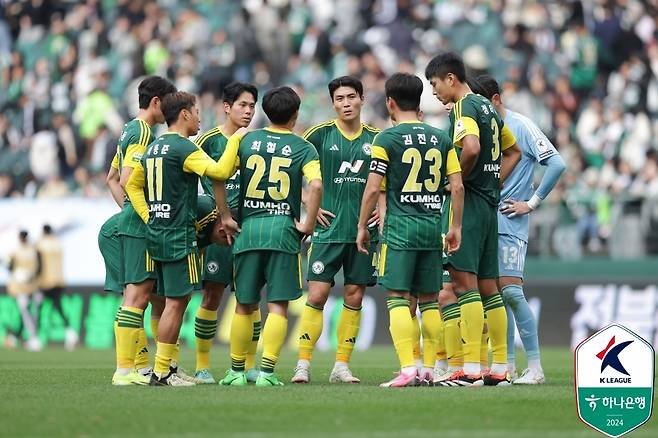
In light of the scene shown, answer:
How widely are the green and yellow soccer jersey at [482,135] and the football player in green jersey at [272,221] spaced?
1.23m

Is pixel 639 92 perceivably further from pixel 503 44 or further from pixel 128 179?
pixel 128 179

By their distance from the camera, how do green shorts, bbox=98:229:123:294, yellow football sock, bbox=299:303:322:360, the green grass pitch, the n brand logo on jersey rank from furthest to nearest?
green shorts, bbox=98:229:123:294 < the n brand logo on jersey < yellow football sock, bbox=299:303:322:360 < the green grass pitch

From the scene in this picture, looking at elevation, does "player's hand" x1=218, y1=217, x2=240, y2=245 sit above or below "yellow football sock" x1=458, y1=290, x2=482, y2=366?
above

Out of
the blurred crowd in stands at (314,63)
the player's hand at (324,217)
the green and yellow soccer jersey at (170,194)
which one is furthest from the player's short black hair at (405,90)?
the blurred crowd in stands at (314,63)

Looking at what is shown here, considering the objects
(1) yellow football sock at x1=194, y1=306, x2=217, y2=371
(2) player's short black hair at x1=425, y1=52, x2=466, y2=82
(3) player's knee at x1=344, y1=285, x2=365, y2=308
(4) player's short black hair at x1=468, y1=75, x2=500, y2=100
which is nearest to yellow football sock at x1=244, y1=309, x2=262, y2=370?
(1) yellow football sock at x1=194, y1=306, x2=217, y2=371

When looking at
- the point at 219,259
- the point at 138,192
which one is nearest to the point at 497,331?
the point at 219,259

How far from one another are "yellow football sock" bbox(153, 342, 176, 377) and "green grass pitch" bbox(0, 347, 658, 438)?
1.13ft

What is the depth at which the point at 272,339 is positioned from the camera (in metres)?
11.4

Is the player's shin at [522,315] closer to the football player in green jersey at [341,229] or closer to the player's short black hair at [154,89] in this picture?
the football player in green jersey at [341,229]

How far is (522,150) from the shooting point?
1277cm

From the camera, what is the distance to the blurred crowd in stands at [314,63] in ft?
80.5

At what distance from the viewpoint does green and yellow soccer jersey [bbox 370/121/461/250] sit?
1111 centimetres

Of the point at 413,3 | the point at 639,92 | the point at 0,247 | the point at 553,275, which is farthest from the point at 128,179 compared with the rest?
the point at 413,3

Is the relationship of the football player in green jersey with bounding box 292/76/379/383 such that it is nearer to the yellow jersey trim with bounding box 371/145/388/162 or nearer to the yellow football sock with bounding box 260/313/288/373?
the yellow football sock with bounding box 260/313/288/373
